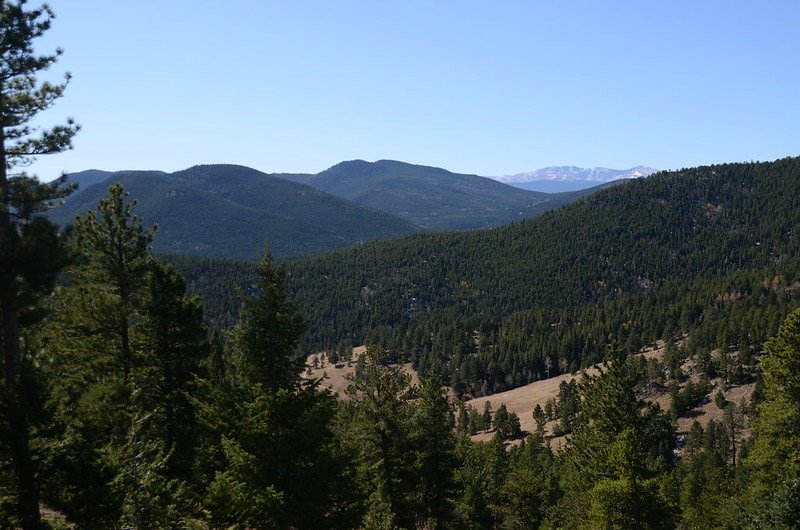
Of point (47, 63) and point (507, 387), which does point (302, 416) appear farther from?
point (507, 387)

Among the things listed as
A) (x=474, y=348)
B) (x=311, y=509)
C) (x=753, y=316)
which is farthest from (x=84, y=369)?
(x=474, y=348)

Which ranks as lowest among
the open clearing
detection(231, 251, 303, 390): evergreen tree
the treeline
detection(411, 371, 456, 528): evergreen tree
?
the open clearing

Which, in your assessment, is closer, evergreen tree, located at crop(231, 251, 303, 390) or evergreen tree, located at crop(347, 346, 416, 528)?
evergreen tree, located at crop(231, 251, 303, 390)

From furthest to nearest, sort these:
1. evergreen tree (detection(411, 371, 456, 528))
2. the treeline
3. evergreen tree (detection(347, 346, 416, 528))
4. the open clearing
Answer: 1. the open clearing
2. evergreen tree (detection(411, 371, 456, 528))
3. evergreen tree (detection(347, 346, 416, 528))
4. the treeline

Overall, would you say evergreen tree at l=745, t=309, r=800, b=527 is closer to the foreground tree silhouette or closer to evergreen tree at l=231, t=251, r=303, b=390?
evergreen tree at l=231, t=251, r=303, b=390

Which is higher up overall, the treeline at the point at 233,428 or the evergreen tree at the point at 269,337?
the evergreen tree at the point at 269,337

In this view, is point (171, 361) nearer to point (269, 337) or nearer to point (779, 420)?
point (269, 337)

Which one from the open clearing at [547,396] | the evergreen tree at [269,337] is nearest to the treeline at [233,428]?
the evergreen tree at [269,337]

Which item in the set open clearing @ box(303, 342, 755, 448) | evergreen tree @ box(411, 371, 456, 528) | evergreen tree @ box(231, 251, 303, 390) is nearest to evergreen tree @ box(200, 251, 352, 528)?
evergreen tree @ box(231, 251, 303, 390)

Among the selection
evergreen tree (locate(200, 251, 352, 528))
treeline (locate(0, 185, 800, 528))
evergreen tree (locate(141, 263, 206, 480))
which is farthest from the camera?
evergreen tree (locate(141, 263, 206, 480))

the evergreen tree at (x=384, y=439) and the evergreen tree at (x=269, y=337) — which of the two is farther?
the evergreen tree at (x=384, y=439)

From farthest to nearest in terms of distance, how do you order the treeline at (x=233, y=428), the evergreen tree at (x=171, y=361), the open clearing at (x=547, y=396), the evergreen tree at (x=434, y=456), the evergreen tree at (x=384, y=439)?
the open clearing at (x=547, y=396), the evergreen tree at (x=434, y=456), the evergreen tree at (x=384, y=439), the evergreen tree at (x=171, y=361), the treeline at (x=233, y=428)

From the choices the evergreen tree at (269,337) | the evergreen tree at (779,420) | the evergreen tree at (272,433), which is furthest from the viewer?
the evergreen tree at (779,420)

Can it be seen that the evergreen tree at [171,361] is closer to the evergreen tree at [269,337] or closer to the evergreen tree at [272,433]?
the evergreen tree at [272,433]
